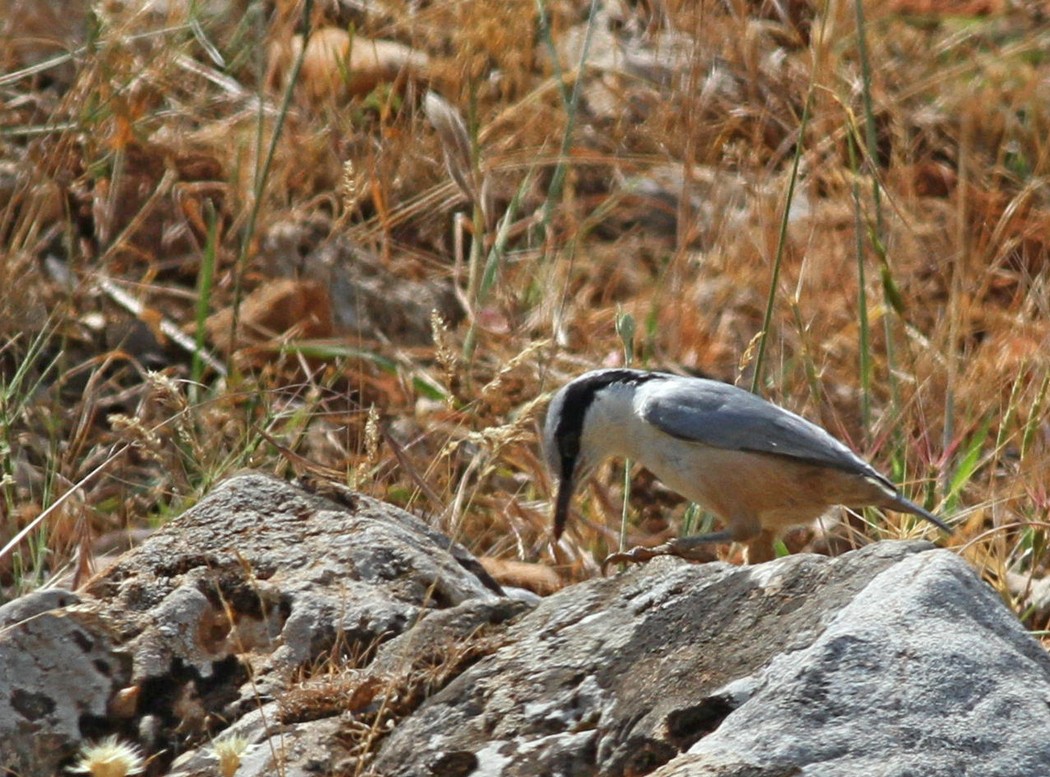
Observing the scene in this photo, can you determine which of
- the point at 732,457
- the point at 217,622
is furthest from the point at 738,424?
the point at 217,622

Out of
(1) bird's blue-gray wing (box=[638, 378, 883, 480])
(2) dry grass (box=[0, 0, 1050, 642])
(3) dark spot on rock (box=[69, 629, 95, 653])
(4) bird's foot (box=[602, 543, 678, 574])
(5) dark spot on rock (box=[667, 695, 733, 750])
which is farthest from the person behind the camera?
(2) dry grass (box=[0, 0, 1050, 642])

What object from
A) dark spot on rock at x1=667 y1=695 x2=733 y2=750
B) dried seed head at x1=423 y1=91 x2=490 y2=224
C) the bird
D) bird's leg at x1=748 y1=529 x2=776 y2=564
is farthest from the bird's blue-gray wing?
dark spot on rock at x1=667 y1=695 x2=733 y2=750

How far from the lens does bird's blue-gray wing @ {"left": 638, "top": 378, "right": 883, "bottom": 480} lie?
336cm

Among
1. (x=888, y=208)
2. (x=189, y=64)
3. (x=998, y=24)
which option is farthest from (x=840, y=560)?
(x=998, y=24)

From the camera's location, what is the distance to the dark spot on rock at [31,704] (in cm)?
260

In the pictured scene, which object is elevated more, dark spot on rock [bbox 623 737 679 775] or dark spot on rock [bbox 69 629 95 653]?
dark spot on rock [bbox 623 737 679 775]

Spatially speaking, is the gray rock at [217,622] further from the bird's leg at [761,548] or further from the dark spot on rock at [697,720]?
the bird's leg at [761,548]

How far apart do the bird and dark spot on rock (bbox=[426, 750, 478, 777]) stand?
0.92 meters

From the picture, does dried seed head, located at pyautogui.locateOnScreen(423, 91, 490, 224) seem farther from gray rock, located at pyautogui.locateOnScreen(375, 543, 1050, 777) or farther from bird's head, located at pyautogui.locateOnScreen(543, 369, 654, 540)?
gray rock, located at pyautogui.locateOnScreen(375, 543, 1050, 777)

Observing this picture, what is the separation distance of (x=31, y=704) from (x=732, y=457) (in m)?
1.56

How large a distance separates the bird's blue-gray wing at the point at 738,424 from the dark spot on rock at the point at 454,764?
1.27 m

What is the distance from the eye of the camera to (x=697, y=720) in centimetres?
221

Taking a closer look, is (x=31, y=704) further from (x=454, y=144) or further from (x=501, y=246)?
(x=454, y=144)

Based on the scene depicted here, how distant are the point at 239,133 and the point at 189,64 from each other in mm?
348
